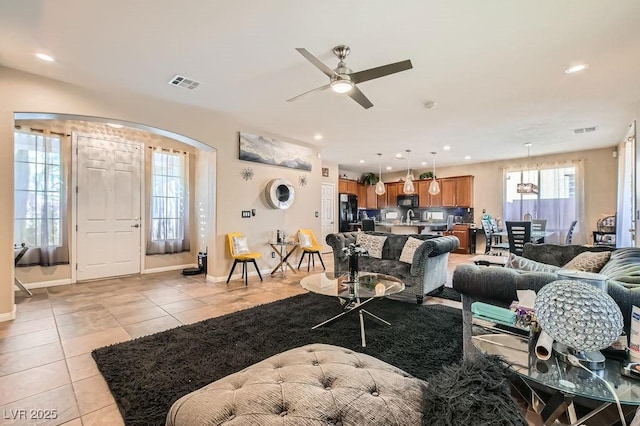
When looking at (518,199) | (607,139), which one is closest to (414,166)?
(518,199)

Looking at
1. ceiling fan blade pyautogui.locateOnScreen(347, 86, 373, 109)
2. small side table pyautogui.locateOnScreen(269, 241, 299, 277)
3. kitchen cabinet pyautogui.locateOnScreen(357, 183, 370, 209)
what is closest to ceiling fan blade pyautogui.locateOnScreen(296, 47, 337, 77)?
ceiling fan blade pyautogui.locateOnScreen(347, 86, 373, 109)

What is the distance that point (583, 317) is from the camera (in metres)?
1.11

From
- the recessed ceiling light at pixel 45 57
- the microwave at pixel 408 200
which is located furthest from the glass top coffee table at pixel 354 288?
the microwave at pixel 408 200

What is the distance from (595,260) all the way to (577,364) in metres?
1.91

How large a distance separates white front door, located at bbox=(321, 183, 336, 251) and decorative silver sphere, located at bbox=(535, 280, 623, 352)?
7.58 m

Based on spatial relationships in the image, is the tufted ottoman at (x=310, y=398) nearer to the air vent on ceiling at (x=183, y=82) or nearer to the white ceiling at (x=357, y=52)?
the white ceiling at (x=357, y=52)

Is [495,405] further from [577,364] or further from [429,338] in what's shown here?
[429,338]

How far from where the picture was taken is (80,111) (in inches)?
137

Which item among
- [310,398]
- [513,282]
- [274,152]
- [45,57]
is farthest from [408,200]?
[310,398]

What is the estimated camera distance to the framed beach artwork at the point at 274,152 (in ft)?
17.0

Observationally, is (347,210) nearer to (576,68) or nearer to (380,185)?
(380,185)

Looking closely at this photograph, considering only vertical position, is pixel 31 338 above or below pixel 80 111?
below

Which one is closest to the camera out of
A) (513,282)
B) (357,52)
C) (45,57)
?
(513,282)

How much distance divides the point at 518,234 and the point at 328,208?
16.3ft
